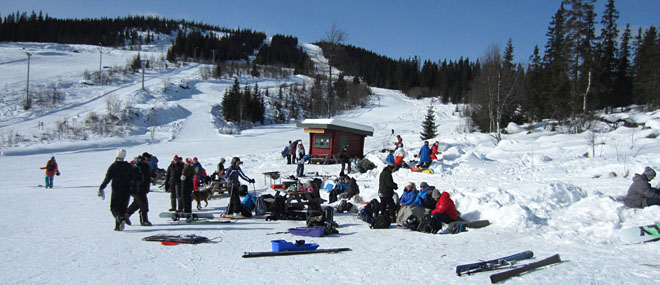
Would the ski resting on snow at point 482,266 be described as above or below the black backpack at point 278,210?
above

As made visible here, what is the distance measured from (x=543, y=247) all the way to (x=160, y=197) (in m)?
10.2

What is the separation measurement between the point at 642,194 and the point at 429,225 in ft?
13.4

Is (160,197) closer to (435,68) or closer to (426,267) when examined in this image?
(426,267)

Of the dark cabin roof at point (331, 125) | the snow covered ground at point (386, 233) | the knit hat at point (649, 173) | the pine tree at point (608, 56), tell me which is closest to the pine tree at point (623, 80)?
the pine tree at point (608, 56)

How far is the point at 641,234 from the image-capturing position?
17.9 feet

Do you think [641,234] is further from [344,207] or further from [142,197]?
[142,197]

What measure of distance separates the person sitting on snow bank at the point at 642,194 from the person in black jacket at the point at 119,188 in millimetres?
9399

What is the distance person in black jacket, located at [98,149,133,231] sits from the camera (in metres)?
6.55

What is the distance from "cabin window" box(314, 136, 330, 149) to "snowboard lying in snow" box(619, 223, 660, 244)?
51.2 feet

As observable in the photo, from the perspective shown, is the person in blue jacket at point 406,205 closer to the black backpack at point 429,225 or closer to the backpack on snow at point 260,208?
the black backpack at point 429,225

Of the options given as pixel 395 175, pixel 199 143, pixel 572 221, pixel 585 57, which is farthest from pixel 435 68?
pixel 572 221

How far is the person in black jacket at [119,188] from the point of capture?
258 inches

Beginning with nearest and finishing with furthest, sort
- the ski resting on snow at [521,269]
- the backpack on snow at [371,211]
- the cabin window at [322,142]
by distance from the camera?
1. the ski resting on snow at [521,269]
2. the backpack on snow at [371,211]
3. the cabin window at [322,142]

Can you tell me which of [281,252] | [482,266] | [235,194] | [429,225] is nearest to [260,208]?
[235,194]
